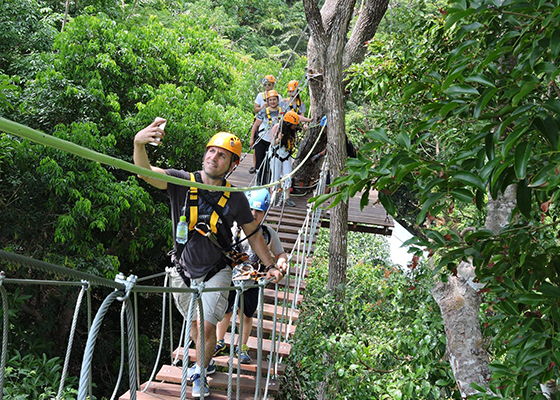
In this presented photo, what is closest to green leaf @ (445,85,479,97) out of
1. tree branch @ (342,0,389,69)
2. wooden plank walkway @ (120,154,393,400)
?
wooden plank walkway @ (120,154,393,400)

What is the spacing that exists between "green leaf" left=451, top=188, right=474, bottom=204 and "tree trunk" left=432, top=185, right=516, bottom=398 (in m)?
1.64

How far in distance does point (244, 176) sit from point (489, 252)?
637 centimetres

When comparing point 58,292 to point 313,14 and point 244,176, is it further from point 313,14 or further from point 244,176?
point 313,14

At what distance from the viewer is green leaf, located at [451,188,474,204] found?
1.31 meters

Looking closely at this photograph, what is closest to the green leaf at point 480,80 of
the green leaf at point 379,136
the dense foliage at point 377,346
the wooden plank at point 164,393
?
the green leaf at point 379,136

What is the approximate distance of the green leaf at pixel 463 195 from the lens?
1.31m

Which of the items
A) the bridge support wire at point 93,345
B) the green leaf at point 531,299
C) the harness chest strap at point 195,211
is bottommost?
the bridge support wire at point 93,345

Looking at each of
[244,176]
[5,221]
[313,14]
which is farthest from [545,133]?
[244,176]

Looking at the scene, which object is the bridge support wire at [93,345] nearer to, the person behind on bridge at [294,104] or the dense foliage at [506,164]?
the dense foliage at [506,164]

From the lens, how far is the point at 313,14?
14.0 feet

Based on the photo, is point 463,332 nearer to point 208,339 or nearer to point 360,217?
point 208,339

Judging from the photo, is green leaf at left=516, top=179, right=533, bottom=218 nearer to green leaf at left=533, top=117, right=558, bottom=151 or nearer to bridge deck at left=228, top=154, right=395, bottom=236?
green leaf at left=533, top=117, right=558, bottom=151

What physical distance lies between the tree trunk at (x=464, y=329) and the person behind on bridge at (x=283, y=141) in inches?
101

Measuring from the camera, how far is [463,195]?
Answer: 1.33 m
